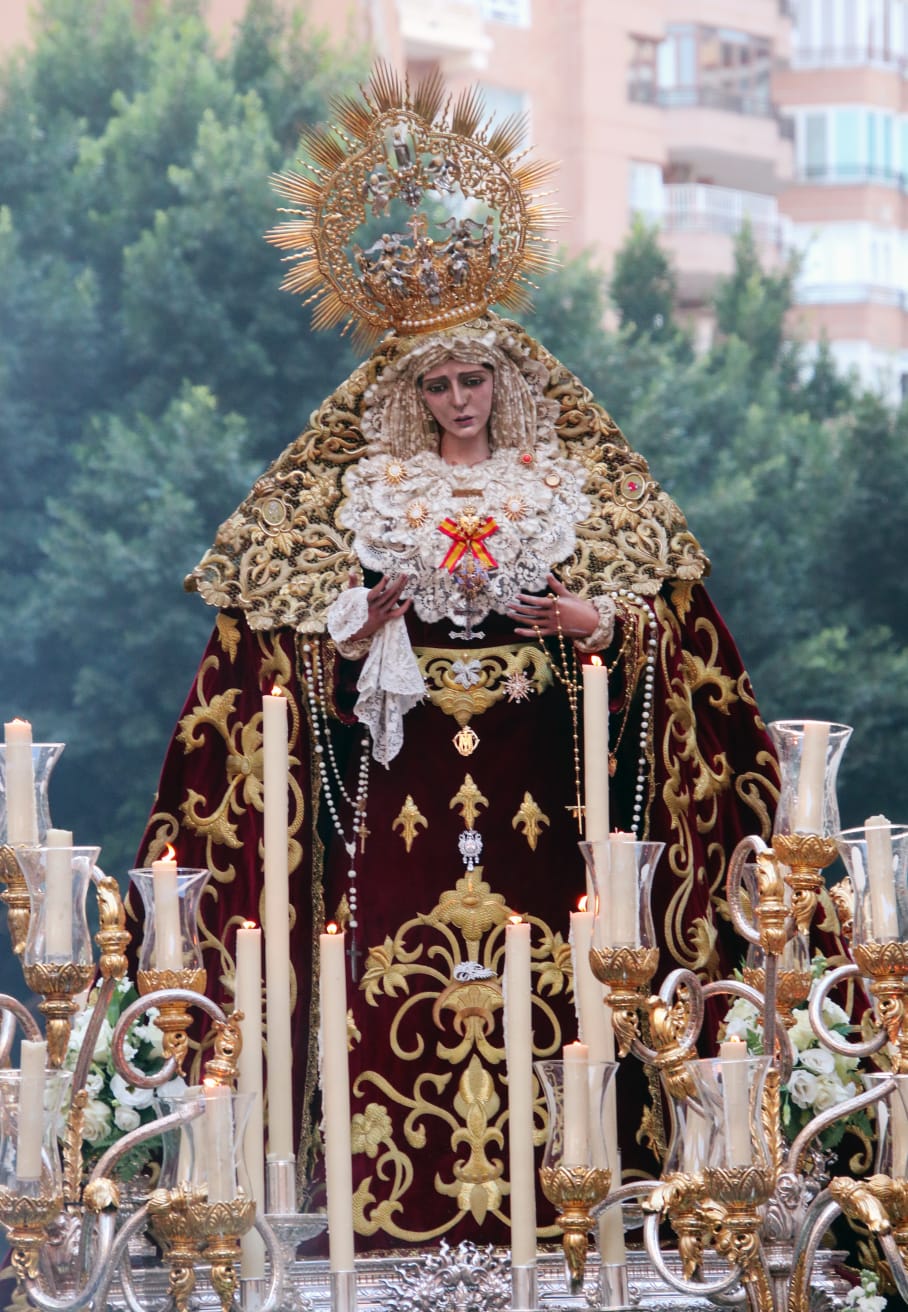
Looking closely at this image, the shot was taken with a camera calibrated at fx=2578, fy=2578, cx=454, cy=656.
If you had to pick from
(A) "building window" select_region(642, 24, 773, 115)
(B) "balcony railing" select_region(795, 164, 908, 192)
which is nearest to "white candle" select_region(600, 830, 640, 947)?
(A) "building window" select_region(642, 24, 773, 115)

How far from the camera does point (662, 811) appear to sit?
4.67 meters

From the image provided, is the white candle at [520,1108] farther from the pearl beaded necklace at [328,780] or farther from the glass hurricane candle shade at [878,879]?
the pearl beaded necklace at [328,780]

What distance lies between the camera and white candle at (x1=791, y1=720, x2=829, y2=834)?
2902 mm

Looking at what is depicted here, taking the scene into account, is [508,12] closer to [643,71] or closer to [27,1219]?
[643,71]

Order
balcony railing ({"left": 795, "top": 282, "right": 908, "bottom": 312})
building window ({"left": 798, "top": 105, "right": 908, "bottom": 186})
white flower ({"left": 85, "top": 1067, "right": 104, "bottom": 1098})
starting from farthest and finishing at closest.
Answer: building window ({"left": 798, "top": 105, "right": 908, "bottom": 186}), balcony railing ({"left": 795, "top": 282, "right": 908, "bottom": 312}), white flower ({"left": 85, "top": 1067, "right": 104, "bottom": 1098})

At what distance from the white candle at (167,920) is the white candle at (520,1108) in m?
0.38

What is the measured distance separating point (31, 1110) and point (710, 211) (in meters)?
9.22

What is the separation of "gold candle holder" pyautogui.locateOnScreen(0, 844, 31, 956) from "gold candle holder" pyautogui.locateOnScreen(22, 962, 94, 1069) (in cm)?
11

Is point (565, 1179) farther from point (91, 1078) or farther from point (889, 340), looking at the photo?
point (889, 340)

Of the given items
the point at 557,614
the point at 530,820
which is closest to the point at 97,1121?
the point at 530,820

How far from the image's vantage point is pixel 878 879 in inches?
111

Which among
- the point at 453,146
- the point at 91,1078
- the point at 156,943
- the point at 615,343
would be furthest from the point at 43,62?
the point at 156,943

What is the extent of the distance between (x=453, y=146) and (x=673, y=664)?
3.43 feet

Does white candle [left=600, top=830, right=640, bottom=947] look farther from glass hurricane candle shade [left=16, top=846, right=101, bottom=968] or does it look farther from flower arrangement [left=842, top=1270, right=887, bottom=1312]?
flower arrangement [left=842, top=1270, right=887, bottom=1312]
